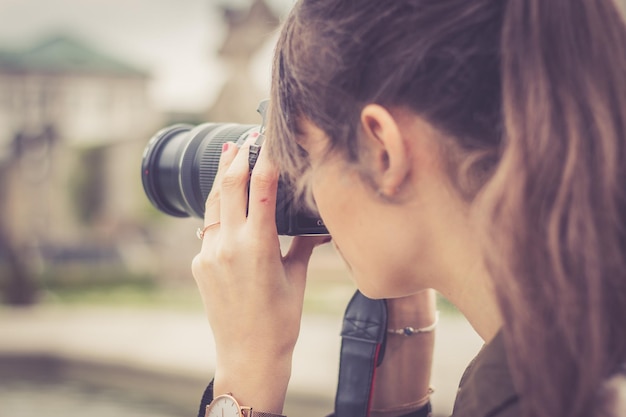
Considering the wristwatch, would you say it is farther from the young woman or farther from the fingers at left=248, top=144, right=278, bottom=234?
the fingers at left=248, top=144, right=278, bottom=234

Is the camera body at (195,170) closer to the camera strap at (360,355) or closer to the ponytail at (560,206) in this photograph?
the camera strap at (360,355)

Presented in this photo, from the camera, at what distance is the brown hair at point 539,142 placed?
682mm

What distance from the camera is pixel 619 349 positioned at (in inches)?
27.5

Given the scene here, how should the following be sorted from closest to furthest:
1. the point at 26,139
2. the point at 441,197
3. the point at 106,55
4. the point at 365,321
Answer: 1. the point at 441,197
2. the point at 365,321
3. the point at 26,139
4. the point at 106,55

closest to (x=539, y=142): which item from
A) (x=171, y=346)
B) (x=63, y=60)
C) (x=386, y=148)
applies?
(x=386, y=148)

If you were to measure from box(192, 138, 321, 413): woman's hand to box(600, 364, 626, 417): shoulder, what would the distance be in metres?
0.45

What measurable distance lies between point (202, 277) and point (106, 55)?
32.0m

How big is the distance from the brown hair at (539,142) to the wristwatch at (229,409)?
15.3 inches

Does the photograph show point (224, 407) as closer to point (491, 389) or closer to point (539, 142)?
point (491, 389)

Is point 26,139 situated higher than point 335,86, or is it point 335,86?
point 26,139

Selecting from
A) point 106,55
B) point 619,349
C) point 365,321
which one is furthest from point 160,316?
point 106,55

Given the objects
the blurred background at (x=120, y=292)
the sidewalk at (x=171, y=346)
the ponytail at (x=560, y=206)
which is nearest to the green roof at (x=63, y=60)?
the blurred background at (x=120, y=292)

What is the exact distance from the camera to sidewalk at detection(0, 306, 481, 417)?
469cm

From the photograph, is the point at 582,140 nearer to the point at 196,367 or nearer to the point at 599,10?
the point at 599,10
